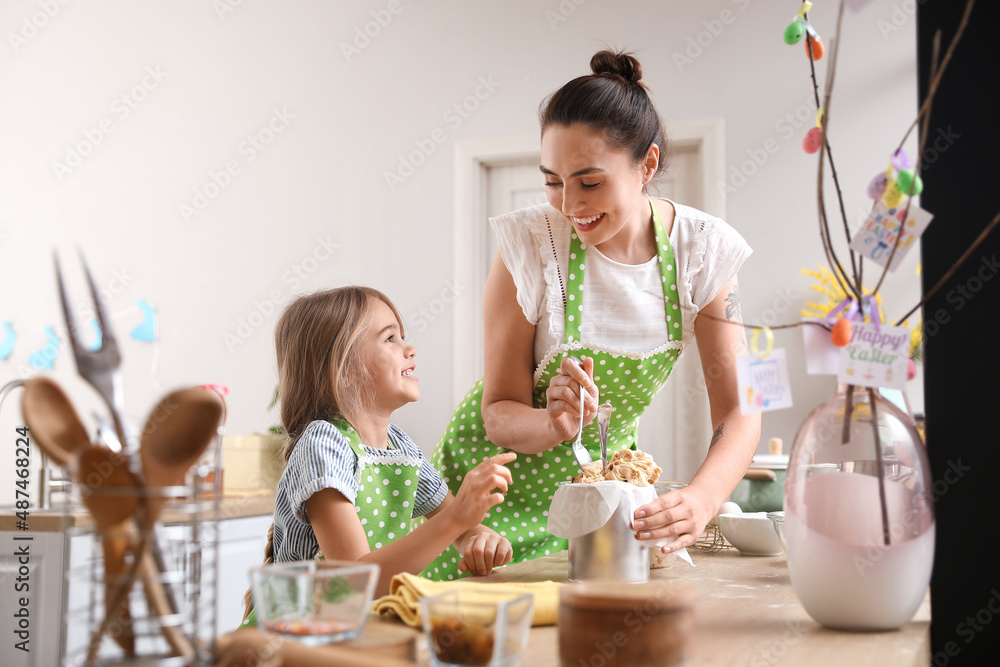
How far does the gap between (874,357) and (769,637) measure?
0.24 m

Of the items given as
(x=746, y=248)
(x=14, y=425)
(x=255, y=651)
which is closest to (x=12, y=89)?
(x=14, y=425)

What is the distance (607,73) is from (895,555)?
0.96 m

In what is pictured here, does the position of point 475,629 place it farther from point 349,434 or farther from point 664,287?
point 664,287

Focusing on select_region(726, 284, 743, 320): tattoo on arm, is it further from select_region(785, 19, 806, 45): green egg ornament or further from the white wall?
the white wall

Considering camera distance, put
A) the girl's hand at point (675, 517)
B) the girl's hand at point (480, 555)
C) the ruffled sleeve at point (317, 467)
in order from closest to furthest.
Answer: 1. the girl's hand at point (675, 517)
2. the girl's hand at point (480, 555)
3. the ruffled sleeve at point (317, 467)

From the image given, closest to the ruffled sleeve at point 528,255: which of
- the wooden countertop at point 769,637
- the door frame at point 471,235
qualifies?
the wooden countertop at point 769,637

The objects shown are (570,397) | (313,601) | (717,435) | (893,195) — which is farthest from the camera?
(717,435)

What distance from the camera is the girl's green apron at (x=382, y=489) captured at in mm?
1285

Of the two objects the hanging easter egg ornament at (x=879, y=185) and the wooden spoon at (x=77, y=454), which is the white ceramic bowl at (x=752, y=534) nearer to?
the hanging easter egg ornament at (x=879, y=185)

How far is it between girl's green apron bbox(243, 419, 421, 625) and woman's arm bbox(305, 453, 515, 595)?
0.09m

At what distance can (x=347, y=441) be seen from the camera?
50.0 inches

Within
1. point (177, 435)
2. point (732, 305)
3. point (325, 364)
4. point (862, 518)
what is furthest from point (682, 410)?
point (177, 435)

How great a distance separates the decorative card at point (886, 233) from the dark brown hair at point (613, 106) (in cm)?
66

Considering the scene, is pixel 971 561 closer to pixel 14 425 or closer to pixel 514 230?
pixel 514 230
